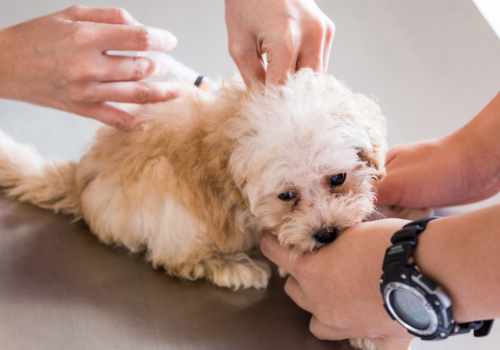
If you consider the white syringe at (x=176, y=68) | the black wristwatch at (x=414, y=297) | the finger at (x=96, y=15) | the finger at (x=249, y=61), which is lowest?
the black wristwatch at (x=414, y=297)

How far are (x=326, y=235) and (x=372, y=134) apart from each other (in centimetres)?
28

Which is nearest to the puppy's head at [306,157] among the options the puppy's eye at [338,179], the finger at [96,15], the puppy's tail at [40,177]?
the puppy's eye at [338,179]

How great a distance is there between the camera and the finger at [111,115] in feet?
3.95

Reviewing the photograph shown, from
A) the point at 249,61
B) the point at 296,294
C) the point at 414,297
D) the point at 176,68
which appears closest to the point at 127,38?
the point at 176,68

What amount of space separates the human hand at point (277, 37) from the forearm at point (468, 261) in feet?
1.81

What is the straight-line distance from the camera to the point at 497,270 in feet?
1.95

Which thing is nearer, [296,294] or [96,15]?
[296,294]

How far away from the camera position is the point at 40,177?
1342mm

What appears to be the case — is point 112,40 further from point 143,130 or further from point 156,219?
point 156,219

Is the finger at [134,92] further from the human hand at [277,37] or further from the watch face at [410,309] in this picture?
the watch face at [410,309]

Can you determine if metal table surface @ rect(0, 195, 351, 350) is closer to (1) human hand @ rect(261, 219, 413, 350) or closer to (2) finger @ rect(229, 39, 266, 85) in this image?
(1) human hand @ rect(261, 219, 413, 350)

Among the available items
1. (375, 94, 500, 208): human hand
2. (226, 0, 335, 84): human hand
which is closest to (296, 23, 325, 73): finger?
(226, 0, 335, 84): human hand

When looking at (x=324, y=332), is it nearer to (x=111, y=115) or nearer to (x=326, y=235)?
(x=326, y=235)

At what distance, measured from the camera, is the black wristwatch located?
0.64m
